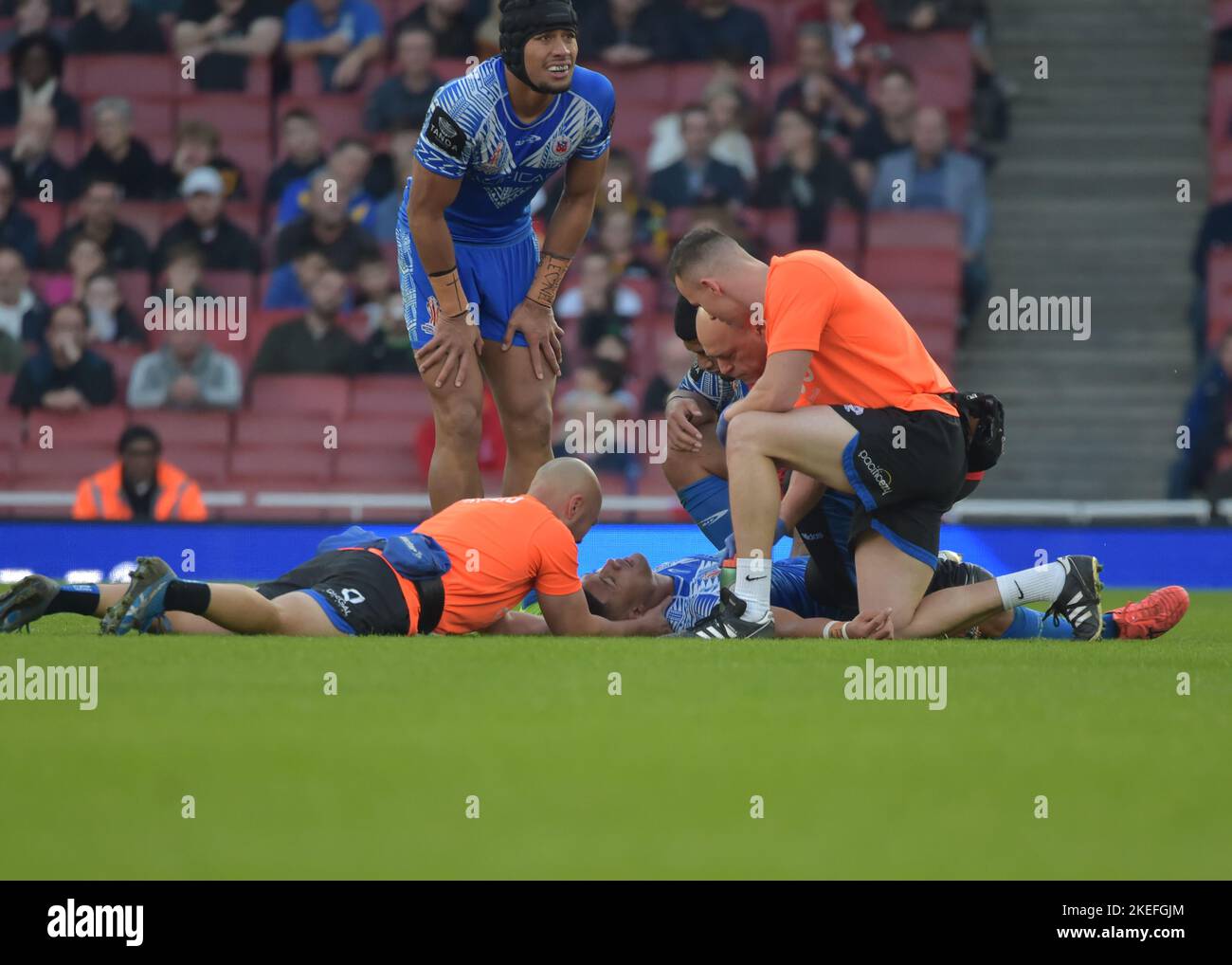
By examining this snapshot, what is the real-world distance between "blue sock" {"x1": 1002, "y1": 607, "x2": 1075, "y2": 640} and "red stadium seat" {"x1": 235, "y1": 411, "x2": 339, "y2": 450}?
21.6 ft

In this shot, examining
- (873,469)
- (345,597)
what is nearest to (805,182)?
(873,469)

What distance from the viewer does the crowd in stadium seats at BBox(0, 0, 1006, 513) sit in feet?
40.2

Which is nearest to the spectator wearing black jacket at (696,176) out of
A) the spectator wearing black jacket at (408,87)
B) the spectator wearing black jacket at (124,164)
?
the spectator wearing black jacket at (408,87)

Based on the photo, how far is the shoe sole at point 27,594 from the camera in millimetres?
5402

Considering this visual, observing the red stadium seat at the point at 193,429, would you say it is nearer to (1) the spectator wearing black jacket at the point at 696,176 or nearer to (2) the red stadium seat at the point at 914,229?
(1) the spectator wearing black jacket at the point at 696,176

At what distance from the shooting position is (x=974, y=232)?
13.0 metres

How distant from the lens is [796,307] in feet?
19.1

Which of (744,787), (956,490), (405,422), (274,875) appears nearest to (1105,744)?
(744,787)

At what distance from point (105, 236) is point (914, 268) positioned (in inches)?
227

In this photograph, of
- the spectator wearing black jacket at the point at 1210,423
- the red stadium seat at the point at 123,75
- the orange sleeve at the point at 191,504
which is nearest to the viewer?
the orange sleeve at the point at 191,504

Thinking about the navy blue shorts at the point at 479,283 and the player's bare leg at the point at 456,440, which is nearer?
the player's bare leg at the point at 456,440

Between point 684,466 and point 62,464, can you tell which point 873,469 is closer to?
point 684,466

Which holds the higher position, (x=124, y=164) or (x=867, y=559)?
(x=124, y=164)

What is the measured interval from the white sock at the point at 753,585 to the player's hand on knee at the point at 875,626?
0.31m
